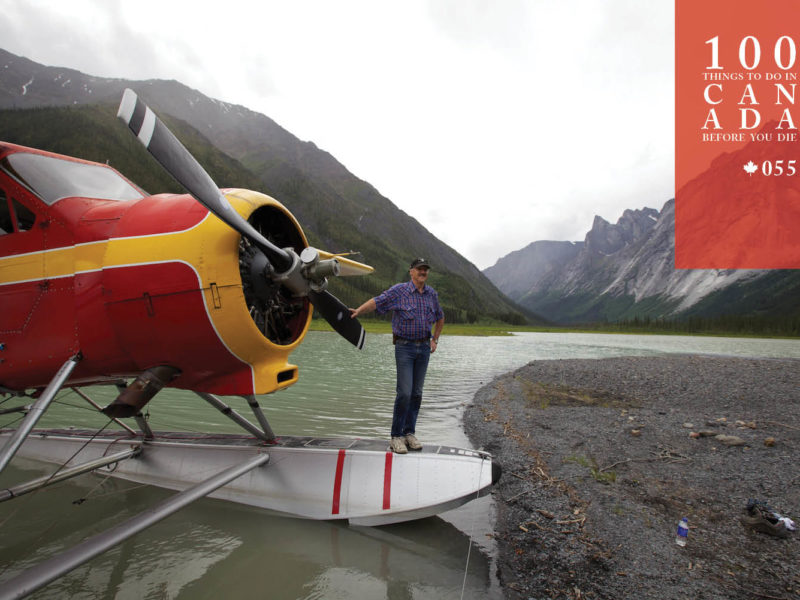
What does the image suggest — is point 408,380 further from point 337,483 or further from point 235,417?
point 235,417

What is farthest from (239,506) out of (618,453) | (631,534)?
(618,453)

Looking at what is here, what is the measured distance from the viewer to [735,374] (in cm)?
1803

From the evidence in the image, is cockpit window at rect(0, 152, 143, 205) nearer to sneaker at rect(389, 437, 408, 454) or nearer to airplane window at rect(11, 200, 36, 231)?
airplane window at rect(11, 200, 36, 231)

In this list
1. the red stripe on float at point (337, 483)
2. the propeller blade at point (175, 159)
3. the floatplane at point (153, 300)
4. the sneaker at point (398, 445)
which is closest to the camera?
the propeller blade at point (175, 159)

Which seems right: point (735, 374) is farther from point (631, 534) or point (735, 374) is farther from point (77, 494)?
point (77, 494)

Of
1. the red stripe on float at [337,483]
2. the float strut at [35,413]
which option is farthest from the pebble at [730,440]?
the float strut at [35,413]

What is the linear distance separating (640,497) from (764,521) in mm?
1127

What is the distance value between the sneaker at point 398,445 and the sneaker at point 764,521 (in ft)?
11.9

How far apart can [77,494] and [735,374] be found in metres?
23.0

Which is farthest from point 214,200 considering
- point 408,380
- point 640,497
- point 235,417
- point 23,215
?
point 640,497

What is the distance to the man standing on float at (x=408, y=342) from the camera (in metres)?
5.13

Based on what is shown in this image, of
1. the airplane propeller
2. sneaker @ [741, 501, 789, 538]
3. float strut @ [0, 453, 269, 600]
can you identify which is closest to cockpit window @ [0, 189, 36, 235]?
the airplane propeller

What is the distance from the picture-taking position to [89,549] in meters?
3.00

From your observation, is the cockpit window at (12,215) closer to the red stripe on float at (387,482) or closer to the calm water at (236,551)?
the calm water at (236,551)
